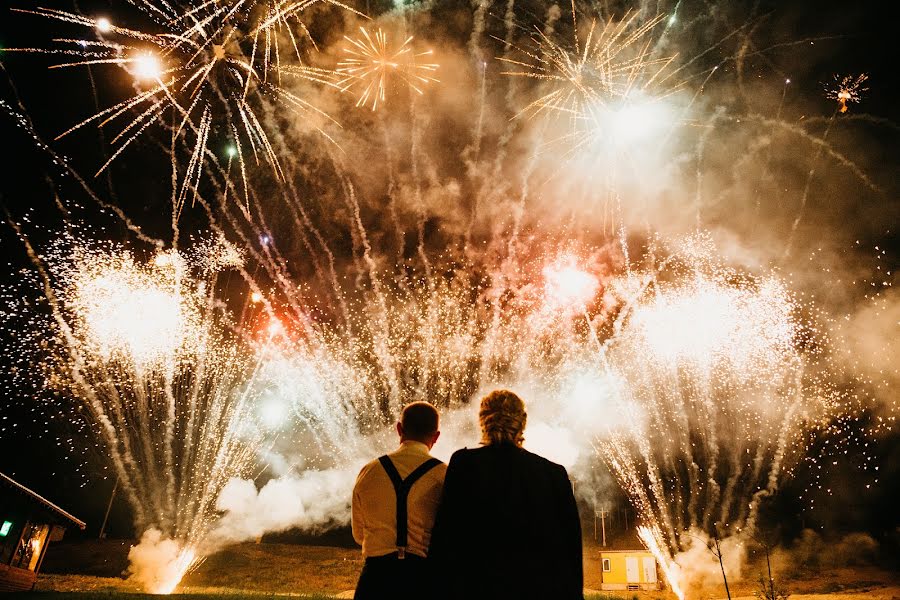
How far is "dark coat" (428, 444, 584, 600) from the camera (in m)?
2.40

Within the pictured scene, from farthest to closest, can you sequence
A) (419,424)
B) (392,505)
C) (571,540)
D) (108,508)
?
(108,508), (419,424), (392,505), (571,540)

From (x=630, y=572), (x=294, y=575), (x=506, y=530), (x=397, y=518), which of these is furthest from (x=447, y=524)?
(x=294, y=575)

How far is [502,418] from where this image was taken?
2.92m

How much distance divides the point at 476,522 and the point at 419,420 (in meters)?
0.91

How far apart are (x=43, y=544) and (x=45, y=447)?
11.4 metres

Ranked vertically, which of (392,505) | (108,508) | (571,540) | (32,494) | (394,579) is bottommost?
(108,508)

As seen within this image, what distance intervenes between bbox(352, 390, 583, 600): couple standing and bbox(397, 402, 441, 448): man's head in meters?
0.08

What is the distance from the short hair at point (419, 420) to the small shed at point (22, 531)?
22638 millimetres

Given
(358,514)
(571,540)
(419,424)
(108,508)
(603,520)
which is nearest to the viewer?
(571,540)

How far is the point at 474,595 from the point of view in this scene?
2.38m

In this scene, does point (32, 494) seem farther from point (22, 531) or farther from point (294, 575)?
point (294, 575)

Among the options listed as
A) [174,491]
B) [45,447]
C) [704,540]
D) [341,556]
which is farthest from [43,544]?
[704,540]

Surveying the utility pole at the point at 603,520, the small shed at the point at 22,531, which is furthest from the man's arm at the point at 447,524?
the utility pole at the point at 603,520

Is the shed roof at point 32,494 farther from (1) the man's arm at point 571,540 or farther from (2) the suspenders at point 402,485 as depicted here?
(1) the man's arm at point 571,540
